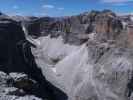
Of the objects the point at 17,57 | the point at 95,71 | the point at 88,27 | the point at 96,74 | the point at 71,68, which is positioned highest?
the point at 88,27

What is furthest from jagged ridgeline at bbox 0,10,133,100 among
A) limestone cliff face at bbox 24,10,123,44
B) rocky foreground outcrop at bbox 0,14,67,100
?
limestone cliff face at bbox 24,10,123,44

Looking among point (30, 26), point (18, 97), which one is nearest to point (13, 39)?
point (18, 97)

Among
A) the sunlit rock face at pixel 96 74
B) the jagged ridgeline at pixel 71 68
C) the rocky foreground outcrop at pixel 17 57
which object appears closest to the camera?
the jagged ridgeline at pixel 71 68

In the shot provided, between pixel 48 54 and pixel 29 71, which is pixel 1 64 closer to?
pixel 29 71

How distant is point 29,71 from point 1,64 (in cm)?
545

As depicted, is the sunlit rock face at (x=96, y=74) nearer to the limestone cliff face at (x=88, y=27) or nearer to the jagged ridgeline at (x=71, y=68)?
the jagged ridgeline at (x=71, y=68)

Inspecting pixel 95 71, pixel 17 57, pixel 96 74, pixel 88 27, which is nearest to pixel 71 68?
pixel 17 57

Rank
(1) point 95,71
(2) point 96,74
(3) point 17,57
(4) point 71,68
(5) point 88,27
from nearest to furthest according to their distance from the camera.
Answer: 1. (2) point 96,74
2. (1) point 95,71
3. (3) point 17,57
4. (4) point 71,68
5. (5) point 88,27

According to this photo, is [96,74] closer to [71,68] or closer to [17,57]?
[71,68]

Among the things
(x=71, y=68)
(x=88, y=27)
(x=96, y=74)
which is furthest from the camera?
(x=88, y=27)

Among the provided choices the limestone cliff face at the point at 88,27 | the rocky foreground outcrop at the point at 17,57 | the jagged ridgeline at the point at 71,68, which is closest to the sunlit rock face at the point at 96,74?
the jagged ridgeline at the point at 71,68

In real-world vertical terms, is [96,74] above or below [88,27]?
below

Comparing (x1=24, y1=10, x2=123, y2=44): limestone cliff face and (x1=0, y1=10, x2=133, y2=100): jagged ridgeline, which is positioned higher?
(x1=24, y1=10, x2=123, y2=44): limestone cliff face

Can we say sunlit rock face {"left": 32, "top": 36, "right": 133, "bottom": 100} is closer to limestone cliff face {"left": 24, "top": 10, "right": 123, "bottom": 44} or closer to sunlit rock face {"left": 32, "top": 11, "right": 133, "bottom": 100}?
sunlit rock face {"left": 32, "top": 11, "right": 133, "bottom": 100}
